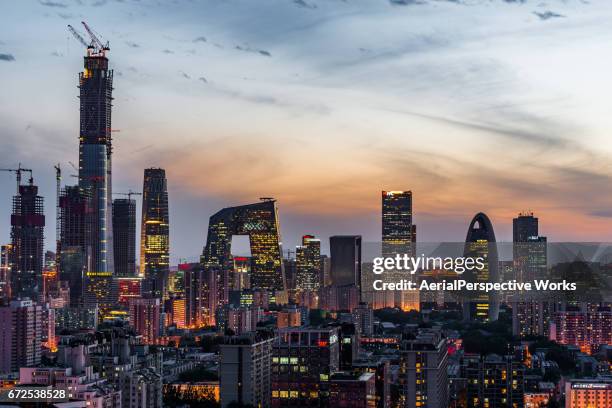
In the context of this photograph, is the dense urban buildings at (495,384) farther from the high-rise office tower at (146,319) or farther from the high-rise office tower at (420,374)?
the high-rise office tower at (146,319)

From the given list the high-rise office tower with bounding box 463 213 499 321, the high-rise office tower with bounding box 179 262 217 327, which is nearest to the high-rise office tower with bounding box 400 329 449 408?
the high-rise office tower with bounding box 463 213 499 321

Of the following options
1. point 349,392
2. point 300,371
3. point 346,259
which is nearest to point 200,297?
point 346,259

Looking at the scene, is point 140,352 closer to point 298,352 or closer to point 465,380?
point 298,352

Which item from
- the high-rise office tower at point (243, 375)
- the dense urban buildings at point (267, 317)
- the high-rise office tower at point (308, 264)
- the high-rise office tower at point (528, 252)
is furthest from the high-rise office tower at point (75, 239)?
the high-rise office tower at point (243, 375)

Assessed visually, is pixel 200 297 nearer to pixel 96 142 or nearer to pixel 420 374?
pixel 96 142

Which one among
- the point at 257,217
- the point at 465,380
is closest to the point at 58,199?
the point at 257,217

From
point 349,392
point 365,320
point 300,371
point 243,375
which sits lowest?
point 349,392
